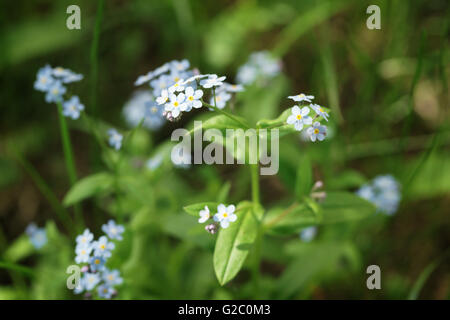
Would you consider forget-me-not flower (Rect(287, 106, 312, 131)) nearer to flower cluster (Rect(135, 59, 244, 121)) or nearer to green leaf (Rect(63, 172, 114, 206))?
flower cluster (Rect(135, 59, 244, 121))

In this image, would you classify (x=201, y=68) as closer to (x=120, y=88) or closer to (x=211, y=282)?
(x=120, y=88)

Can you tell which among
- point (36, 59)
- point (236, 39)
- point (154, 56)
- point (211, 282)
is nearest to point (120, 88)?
point (154, 56)

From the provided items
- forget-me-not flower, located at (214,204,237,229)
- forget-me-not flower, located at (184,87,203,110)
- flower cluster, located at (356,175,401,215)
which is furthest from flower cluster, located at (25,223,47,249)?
flower cluster, located at (356,175,401,215)

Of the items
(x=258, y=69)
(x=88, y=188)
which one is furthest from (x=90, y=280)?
(x=258, y=69)

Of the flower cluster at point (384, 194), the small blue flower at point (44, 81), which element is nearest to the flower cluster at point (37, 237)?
the small blue flower at point (44, 81)

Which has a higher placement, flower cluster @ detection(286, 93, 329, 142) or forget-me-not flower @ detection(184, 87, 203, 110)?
forget-me-not flower @ detection(184, 87, 203, 110)

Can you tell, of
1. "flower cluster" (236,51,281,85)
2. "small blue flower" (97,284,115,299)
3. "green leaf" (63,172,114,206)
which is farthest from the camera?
"flower cluster" (236,51,281,85)

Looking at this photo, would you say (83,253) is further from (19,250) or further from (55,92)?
(19,250)
